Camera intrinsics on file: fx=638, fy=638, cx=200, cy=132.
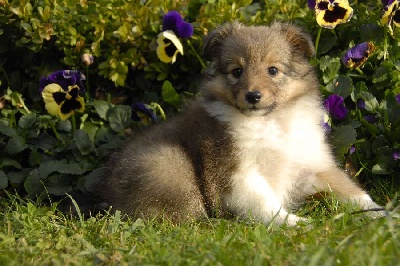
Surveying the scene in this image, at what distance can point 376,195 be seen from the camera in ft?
17.1

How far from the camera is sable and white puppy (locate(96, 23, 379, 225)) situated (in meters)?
4.58

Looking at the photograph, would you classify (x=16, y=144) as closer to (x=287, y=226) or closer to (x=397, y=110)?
(x=287, y=226)

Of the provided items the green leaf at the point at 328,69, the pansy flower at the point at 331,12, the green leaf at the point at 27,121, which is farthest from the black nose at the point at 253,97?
the green leaf at the point at 27,121

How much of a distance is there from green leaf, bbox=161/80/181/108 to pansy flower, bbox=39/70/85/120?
2.37 feet

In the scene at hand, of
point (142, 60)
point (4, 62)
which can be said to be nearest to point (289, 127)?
point (142, 60)

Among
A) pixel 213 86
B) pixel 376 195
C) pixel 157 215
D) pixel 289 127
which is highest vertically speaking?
pixel 213 86

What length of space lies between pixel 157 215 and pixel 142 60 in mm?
1824

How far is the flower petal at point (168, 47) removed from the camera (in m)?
5.43

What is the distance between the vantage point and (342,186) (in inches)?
193

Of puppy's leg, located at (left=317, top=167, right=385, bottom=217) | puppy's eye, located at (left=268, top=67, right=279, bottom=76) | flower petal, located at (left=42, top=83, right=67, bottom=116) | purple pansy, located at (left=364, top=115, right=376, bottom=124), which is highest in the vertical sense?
puppy's eye, located at (left=268, top=67, right=279, bottom=76)

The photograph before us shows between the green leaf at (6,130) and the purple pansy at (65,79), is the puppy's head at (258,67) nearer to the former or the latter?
the purple pansy at (65,79)

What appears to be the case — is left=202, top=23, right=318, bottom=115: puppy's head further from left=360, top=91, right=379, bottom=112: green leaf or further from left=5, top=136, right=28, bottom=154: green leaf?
left=5, top=136, right=28, bottom=154: green leaf

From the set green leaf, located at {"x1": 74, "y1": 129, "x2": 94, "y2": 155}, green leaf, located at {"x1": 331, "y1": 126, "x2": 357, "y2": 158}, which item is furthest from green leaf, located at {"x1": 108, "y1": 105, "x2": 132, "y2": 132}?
green leaf, located at {"x1": 331, "y1": 126, "x2": 357, "y2": 158}

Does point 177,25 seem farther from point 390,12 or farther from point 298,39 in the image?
point 390,12
